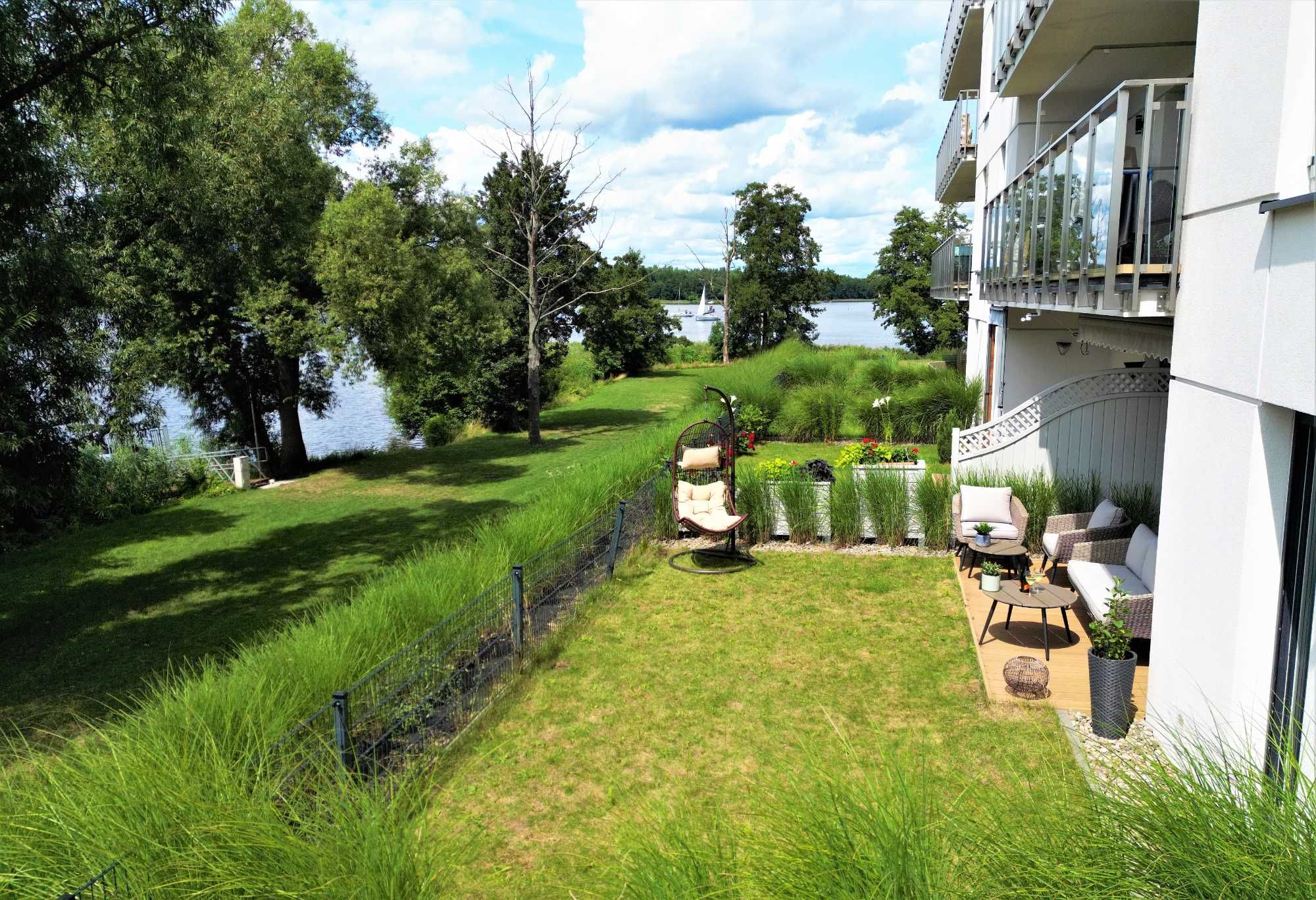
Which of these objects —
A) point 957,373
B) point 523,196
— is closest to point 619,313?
point 523,196

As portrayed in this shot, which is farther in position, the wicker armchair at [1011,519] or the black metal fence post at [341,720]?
the wicker armchair at [1011,519]

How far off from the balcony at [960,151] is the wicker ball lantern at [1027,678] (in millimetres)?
15772

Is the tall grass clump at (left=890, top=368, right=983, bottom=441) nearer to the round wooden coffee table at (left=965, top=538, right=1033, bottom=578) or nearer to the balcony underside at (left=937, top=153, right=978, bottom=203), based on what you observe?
the balcony underside at (left=937, top=153, right=978, bottom=203)

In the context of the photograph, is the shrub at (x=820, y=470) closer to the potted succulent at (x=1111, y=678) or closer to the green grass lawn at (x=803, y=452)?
the green grass lawn at (x=803, y=452)

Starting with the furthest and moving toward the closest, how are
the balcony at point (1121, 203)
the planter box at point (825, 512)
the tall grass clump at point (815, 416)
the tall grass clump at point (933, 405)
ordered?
the tall grass clump at point (815, 416)
the tall grass clump at point (933, 405)
the planter box at point (825, 512)
the balcony at point (1121, 203)

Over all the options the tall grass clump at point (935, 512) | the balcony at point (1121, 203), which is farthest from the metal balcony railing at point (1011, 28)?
the tall grass clump at point (935, 512)

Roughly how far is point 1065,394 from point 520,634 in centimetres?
713

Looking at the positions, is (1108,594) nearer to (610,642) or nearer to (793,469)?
(610,642)

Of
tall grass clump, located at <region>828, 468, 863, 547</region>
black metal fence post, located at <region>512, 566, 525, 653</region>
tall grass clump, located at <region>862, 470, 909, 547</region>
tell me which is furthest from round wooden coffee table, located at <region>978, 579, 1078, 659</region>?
black metal fence post, located at <region>512, 566, 525, 653</region>

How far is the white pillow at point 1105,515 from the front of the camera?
8.33m

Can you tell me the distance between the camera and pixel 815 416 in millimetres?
19438

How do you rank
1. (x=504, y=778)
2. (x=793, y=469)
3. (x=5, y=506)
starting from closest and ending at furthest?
1. (x=504, y=778)
2. (x=5, y=506)
3. (x=793, y=469)

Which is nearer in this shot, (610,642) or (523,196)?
(610,642)

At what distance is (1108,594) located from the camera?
696cm
